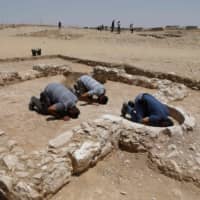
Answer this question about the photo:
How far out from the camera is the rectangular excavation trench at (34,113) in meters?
5.48

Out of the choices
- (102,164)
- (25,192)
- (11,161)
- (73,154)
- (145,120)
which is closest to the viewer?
(25,192)

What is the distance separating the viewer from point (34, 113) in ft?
22.7

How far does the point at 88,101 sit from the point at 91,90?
1.17 ft

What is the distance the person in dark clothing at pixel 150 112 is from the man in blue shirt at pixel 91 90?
203 cm

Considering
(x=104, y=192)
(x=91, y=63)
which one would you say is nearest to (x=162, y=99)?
(x=104, y=192)

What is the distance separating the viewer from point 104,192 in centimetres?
403

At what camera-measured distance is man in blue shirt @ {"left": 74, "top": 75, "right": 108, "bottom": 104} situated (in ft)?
25.3

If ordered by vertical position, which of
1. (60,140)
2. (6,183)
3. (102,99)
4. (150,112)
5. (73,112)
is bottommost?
(102,99)

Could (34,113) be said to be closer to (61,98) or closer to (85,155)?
(61,98)

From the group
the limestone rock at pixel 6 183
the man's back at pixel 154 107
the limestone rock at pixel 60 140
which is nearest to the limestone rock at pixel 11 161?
the limestone rock at pixel 6 183

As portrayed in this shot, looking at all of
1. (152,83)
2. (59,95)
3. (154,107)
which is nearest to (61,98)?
(59,95)

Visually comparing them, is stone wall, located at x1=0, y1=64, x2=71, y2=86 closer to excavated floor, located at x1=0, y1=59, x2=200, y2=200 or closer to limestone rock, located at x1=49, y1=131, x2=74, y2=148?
excavated floor, located at x1=0, y1=59, x2=200, y2=200

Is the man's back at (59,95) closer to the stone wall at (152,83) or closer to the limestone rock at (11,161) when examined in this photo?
the limestone rock at (11,161)

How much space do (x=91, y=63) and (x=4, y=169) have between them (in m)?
10.8
